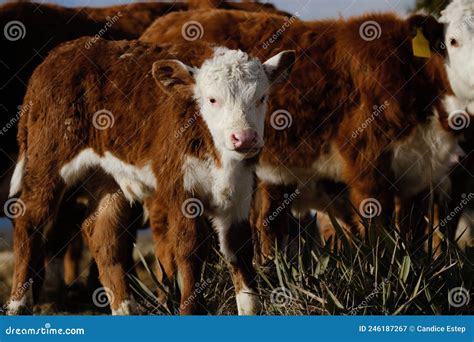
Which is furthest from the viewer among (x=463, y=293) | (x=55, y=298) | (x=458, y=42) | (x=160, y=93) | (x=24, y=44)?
(x=24, y=44)

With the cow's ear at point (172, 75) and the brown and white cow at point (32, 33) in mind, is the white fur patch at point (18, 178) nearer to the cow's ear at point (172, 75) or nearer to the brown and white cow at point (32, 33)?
the cow's ear at point (172, 75)

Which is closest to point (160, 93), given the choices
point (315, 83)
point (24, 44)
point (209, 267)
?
point (209, 267)

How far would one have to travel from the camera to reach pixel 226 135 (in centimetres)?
768

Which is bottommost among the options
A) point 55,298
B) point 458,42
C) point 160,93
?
point 55,298

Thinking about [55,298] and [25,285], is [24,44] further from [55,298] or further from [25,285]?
[25,285]

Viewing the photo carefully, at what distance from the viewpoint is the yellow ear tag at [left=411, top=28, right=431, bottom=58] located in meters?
9.98

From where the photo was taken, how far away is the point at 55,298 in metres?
10.9

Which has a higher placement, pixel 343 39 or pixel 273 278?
pixel 343 39

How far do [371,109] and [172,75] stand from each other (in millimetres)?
2314

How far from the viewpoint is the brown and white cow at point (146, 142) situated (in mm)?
8008

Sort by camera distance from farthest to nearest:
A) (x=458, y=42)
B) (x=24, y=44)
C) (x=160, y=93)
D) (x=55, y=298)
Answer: (x=24, y=44), (x=55, y=298), (x=458, y=42), (x=160, y=93)

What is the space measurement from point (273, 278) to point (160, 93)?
153cm

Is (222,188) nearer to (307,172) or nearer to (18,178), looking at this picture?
(18,178)

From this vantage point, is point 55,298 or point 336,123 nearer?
point 336,123
